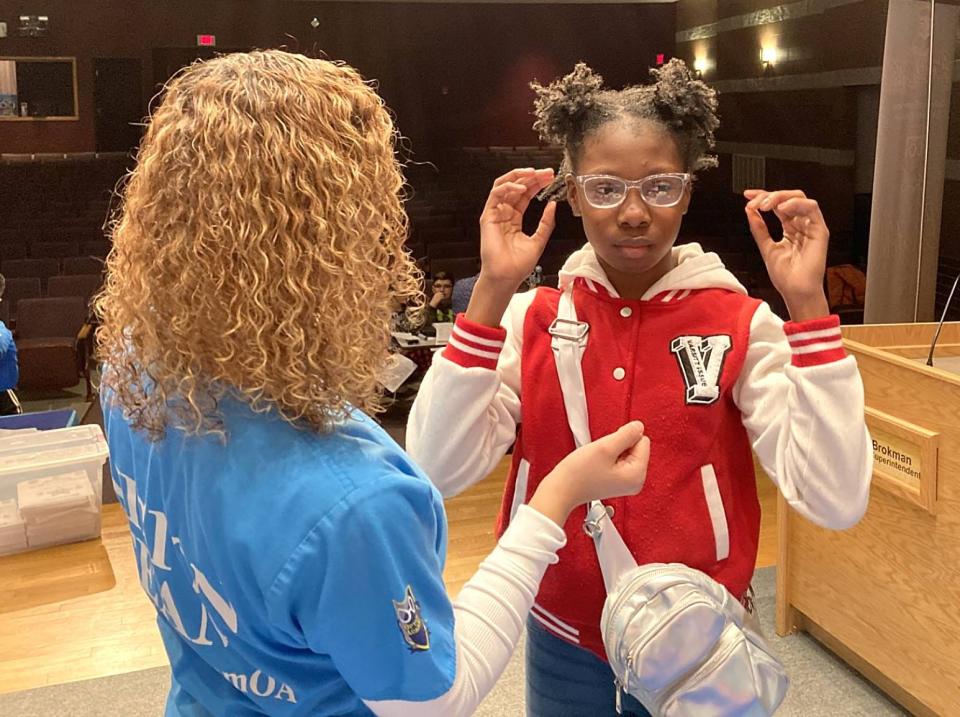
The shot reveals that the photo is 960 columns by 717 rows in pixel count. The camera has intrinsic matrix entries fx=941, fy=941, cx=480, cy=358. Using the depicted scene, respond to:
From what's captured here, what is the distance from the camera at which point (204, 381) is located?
95 cm

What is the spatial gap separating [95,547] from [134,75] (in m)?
2.36

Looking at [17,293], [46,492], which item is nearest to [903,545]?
[46,492]

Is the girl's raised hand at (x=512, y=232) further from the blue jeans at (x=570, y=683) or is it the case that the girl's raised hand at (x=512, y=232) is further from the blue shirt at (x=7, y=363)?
the blue shirt at (x=7, y=363)

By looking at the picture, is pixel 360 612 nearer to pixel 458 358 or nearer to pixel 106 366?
pixel 106 366

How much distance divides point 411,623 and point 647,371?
2.04 ft

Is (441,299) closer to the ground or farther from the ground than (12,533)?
farther from the ground

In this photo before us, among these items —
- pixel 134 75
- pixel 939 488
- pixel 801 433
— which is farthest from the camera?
pixel 134 75

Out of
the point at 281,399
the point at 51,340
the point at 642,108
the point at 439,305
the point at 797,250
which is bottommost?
the point at 51,340

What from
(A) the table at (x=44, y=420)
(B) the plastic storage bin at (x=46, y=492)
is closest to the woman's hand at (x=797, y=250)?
(B) the plastic storage bin at (x=46, y=492)

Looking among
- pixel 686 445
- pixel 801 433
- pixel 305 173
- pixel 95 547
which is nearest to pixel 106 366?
pixel 305 173

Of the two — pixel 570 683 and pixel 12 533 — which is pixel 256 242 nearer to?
pixel 570 683

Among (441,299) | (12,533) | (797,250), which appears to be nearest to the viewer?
(797,250)

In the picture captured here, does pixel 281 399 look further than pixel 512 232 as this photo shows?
No

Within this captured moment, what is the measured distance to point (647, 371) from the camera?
4.58ft
